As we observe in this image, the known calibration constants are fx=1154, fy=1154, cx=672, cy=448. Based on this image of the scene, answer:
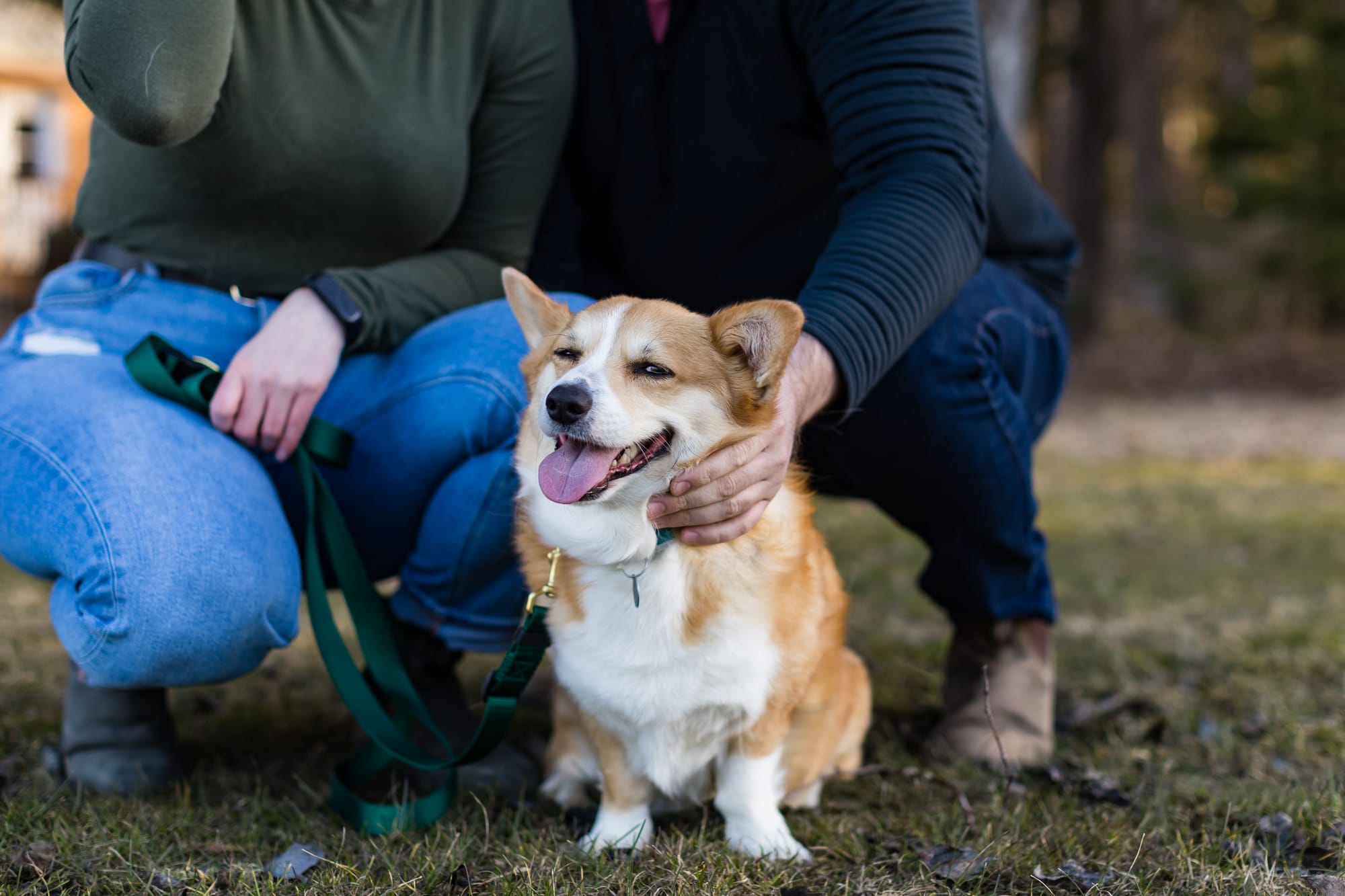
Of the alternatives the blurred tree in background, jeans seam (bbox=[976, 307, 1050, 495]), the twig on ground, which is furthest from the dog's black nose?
the blurred tree in background

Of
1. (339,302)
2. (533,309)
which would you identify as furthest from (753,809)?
(339,302)

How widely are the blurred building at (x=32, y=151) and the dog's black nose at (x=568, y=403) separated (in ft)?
37.2

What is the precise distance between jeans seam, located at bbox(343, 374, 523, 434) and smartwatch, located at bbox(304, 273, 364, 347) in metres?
0.14

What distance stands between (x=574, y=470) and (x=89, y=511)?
2.67ft

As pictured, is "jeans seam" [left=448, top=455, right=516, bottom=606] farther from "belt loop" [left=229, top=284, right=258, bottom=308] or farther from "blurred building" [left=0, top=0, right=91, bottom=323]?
"blurred building" [left=0, top=0, right=91, bottom=323]

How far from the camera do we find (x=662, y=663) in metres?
1.91

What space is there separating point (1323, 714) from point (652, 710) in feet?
5.61

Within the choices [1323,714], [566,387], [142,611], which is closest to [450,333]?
[566,387]

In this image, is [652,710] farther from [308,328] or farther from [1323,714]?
[1323,714]

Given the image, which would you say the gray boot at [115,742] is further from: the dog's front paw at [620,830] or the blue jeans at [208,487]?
the dog's front paw at [620,830]

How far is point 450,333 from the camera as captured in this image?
2.28 m

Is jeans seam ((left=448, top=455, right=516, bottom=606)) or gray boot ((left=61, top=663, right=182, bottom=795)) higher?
jeans seam ((left=448, top=455, right=516, bottom=606))

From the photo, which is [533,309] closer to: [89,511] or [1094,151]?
[89,511]

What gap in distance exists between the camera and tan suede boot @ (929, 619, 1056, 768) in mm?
2434
